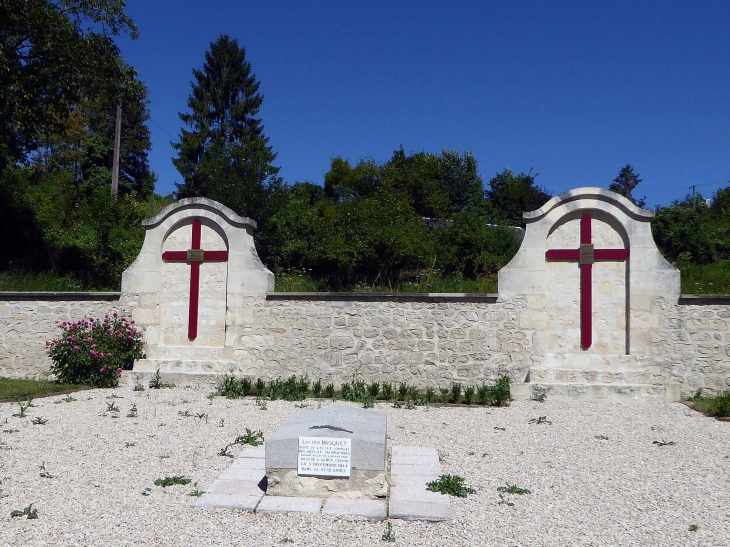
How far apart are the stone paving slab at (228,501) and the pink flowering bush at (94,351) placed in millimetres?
7140

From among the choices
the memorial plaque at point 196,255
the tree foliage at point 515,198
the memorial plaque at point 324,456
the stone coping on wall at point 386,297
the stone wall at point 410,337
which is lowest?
the memorial plaque at point 324,456

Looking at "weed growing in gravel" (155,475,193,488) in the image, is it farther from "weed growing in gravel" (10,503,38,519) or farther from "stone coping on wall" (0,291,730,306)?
"stone coping on wall" (0,291,730,306)

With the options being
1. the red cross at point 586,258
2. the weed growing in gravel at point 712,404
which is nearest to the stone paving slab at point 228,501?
the weed growing in gravel at point 712,404

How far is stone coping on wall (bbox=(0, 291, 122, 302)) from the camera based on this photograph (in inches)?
479

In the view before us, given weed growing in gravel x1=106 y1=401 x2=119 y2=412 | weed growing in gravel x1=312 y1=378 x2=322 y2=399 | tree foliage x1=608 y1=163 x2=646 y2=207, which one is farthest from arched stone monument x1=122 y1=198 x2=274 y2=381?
tree foliage x1=608 y1=163 x2=646 y2=207

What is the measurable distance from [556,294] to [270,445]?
755 cm

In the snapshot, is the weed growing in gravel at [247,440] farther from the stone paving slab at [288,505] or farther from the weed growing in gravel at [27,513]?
the weed growing in gravel at [27,513]

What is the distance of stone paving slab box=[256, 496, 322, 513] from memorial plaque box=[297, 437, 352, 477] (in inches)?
8.7

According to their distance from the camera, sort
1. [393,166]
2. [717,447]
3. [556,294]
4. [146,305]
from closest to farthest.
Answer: [717,447] < [556,294] < [146,305] < [393,166]

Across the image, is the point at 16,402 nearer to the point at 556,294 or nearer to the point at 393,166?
the point at 556,294

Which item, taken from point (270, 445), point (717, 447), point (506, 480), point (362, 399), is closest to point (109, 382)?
point (362, 399)

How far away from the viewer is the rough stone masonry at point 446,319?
10664 millimetres

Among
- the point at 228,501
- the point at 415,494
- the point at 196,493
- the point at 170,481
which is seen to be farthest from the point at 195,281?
the point at 415,494

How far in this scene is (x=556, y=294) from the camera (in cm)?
1114
